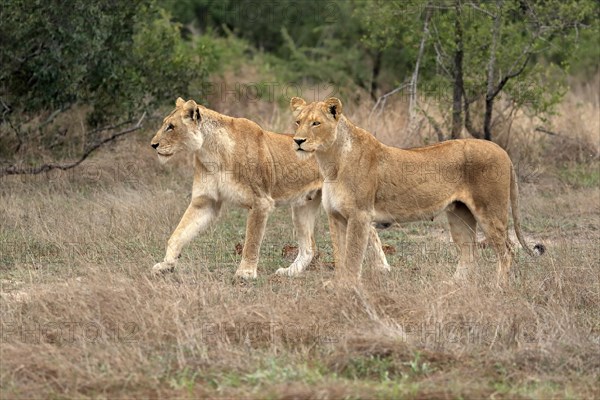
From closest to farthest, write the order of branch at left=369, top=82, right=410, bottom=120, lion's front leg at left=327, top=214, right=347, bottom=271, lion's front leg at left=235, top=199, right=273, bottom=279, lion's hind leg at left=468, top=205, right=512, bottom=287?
lion's front leg at left=327, top=214, right=347, bottom=271
lion's hind leg at left=468, top=205, right=512, bottom=287
lion's front leg at left=235, top=199, right=273, bottom=279
branch at left=369, top=82, right=410, bottom=120

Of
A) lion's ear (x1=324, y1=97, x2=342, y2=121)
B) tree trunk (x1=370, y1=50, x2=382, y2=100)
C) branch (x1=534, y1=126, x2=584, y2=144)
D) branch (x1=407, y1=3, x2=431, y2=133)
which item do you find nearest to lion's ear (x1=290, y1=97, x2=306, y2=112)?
lion's ear (x1=324, y1=97, x2=342, y2=121)

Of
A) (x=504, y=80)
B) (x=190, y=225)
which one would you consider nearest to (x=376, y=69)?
(x=504, y=80)

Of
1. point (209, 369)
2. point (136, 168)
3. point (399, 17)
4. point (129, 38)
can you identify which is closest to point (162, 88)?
point (129, 38)

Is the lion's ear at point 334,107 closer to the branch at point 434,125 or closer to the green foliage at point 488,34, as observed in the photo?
the green foliage at point 488,34

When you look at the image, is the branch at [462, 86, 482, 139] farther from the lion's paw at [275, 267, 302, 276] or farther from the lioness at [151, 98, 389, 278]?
the lion's paw at [275, 267, 302, 276]

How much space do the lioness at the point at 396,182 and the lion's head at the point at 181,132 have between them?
2.98 ft

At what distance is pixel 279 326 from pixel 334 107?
2.03 metres

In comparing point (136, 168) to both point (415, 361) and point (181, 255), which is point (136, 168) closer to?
point (181, 255)

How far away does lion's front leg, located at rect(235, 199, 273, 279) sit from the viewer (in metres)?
8.45

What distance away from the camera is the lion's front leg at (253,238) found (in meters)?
8.45

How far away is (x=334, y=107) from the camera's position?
7.80m

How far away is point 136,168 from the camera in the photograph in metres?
13.0

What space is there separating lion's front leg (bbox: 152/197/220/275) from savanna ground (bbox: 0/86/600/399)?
0.44 feet

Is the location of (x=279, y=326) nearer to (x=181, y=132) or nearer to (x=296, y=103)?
(x=296, y=103)
